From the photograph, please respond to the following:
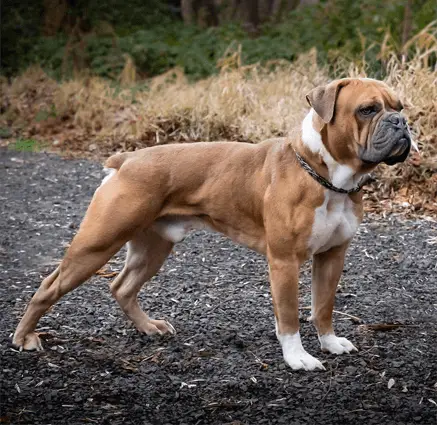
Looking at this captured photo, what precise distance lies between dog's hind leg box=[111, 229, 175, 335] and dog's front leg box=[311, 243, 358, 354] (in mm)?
938

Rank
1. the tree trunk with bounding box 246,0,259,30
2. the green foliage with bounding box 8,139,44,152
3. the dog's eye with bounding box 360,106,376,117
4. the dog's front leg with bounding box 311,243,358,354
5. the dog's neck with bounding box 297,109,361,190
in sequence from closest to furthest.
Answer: the dog's eye with bounding box 360,106,376,117 < the dog's neck with bounding box 297,109,361,190 < the dog's front leg with bounding box 311,243,358,354 < the green foliage with bounding box 8,139,44,152 < the tree trunk with bounding box 246,0,259,30

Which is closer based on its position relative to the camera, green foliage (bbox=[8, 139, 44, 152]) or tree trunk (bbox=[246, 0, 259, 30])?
green foliage (bbox=[8, 139, 44, 152])

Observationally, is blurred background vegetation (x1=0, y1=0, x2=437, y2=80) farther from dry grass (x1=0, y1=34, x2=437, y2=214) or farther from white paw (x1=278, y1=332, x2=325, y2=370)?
white paw (x1=278, y1=332, x2=325, y2=370)

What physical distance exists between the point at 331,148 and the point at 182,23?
1367cm

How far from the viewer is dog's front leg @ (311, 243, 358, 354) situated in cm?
454

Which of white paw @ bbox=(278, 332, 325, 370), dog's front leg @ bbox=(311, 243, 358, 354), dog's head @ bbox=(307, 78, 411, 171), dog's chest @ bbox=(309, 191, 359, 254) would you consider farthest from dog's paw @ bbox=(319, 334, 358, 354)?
dog's head @ bbox=(307, 78, 411, 171)

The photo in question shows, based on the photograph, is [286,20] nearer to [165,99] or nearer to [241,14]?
[241,14]

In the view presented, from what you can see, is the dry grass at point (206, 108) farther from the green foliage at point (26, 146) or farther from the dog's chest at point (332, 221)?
the dog's chest at point (332, 221)

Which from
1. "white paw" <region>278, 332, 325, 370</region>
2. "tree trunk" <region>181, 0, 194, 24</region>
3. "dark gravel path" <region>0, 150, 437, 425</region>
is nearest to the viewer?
"dark gravel path" <region>0, 150, 437, 425</region>

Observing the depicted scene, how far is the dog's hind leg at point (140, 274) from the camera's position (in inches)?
194

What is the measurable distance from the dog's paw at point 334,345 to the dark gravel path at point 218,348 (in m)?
0.07

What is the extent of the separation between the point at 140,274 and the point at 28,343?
79 centimetres

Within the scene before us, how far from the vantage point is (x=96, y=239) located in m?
4.43

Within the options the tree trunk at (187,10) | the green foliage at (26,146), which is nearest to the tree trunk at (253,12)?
the tree trunk at (187,10)
